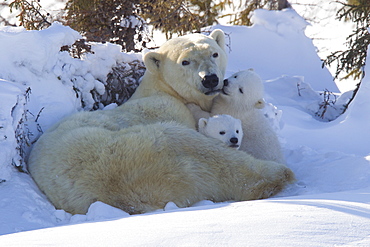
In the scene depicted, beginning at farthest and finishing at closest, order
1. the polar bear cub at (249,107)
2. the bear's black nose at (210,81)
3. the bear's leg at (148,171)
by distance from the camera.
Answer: the polar bear cub at (249,107) → the bear's black nose at (210,81) → the bear's leg at (148,171)

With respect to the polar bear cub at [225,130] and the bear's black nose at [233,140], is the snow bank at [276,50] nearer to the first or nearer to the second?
the polar bear cub at [225,130]

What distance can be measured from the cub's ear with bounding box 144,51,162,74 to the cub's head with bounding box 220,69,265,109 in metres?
0.79

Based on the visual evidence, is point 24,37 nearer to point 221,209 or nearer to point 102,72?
point 102,72

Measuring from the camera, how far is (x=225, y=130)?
4.43 m

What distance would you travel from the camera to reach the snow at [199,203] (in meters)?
2.15

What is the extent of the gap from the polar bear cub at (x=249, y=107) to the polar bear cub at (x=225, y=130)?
32 cm

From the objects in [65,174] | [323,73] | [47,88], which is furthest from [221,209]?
[323,73]

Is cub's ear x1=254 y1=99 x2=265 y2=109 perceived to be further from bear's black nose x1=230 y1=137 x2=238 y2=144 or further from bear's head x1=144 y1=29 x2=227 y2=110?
bear's black nose x1=230 y1=137 x2=238 y2=144

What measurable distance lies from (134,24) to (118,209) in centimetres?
505

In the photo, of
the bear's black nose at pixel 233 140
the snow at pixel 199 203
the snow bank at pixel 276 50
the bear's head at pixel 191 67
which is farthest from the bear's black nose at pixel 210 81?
the snow bank at pixel 276 50

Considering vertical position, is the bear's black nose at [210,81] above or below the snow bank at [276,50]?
above

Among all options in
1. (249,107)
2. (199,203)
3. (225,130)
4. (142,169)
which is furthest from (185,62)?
(199,203)

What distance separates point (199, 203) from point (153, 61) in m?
2.13

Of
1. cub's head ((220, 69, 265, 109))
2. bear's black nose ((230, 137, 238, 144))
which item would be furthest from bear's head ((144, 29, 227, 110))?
bear's black nose ((230, 137, 238, 144))
